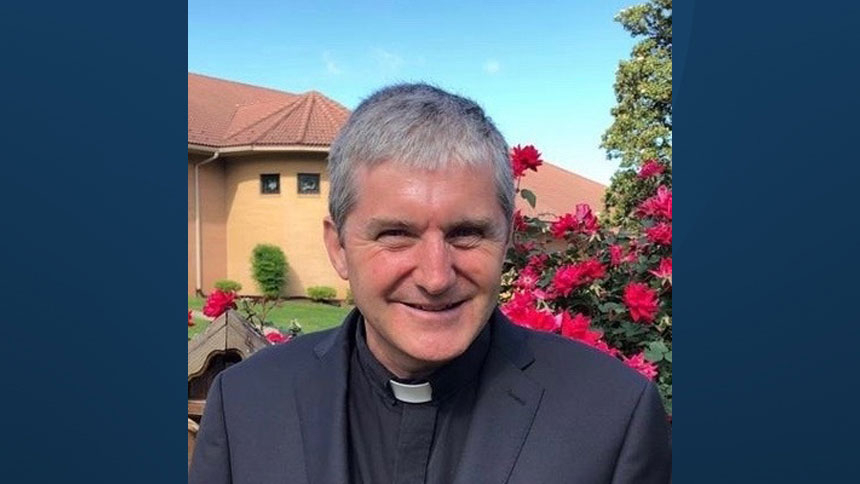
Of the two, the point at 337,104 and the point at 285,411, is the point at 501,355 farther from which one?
the point at 337,104

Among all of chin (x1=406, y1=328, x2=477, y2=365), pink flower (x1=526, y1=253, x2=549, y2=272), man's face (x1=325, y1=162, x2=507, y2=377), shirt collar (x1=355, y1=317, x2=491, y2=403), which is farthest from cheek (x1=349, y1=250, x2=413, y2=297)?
pink flower (x1=526, y1=253, x2=549, y2=272)

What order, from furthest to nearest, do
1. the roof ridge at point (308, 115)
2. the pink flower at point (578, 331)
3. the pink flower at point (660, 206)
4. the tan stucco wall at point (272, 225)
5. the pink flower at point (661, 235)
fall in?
the tan stucco wall at point (272, 225), the roof ridge at point (308, 115), the pink flower at point (660, 206), the pink flower at point (661, 235), the pink flower at point (578, 331)

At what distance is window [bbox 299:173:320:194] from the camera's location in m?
16.6

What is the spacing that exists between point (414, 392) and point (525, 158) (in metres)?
2.19

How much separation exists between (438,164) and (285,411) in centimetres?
69

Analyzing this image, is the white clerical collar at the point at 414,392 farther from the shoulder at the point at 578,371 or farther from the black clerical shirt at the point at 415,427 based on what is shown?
the shoulder at the point at 578,371

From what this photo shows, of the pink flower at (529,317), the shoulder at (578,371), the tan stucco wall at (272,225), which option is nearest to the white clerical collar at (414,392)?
the shoulder at (578,371)

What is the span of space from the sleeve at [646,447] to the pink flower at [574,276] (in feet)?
5.19

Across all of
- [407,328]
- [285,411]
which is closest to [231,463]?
[285,411]

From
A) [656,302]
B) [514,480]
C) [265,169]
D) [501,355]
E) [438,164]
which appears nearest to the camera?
[438,164]

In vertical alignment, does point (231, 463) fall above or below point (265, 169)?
below

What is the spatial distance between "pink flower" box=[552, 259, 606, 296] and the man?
59.8 inches

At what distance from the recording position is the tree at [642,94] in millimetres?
15484

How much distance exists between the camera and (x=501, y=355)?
173 cm
